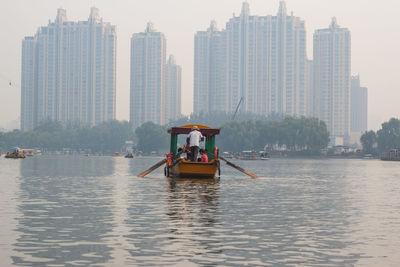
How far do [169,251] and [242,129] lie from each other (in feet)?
465

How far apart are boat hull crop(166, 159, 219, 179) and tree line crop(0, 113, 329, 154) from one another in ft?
375

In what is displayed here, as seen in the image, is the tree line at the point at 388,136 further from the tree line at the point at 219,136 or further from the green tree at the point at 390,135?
the tree line at the point at 219,136

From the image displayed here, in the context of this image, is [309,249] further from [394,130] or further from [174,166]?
[394,130]

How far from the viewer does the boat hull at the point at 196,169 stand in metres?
32.0

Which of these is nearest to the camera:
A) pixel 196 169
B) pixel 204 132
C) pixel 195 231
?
pixel 195 231

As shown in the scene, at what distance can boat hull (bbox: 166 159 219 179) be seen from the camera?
32.0m

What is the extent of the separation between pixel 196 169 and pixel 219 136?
128570 millimetres

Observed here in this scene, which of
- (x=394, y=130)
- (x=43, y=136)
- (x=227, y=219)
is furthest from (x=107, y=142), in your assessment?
(x=227, y=219)

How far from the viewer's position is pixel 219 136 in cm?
16075

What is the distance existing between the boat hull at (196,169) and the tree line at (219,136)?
11438cm

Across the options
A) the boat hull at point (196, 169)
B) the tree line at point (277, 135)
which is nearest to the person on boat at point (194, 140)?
the boat hull at point (196, 169)

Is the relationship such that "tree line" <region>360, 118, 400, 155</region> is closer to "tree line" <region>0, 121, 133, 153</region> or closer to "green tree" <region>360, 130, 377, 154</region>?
"green tree" <region>360, 130, 377, 154</region>

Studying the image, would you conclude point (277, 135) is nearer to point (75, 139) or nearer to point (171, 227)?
point (75, 139)

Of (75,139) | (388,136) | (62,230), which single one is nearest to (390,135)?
(388,136)
